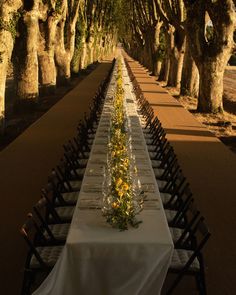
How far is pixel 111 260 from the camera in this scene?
4.25m

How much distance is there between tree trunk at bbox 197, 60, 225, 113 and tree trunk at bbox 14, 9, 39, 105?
6212mm

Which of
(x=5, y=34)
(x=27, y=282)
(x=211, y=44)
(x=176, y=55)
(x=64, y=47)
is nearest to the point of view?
(x=27, y=282)

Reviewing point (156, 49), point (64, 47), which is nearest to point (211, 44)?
point (64, 47)

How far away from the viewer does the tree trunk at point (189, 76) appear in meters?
21.5

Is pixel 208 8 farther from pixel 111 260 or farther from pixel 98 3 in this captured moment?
pixel 98 3

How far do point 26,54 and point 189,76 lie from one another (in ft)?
29.4

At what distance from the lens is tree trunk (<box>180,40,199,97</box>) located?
2155 centimetres

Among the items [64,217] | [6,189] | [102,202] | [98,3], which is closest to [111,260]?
[102,202]

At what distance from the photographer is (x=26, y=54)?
16156 mm

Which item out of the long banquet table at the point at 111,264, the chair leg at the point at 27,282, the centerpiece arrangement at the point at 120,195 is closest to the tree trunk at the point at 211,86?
the centerpiece arrangement at the point at 120,195

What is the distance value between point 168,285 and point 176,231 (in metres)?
0.65

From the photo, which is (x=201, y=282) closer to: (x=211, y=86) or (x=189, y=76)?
(x=211, y=86)

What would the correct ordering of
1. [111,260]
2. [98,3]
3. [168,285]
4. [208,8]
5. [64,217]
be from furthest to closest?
[98,3], [208,8], [64,217], [168,285], [111,260]

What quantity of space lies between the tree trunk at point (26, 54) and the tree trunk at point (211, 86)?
6212mm
